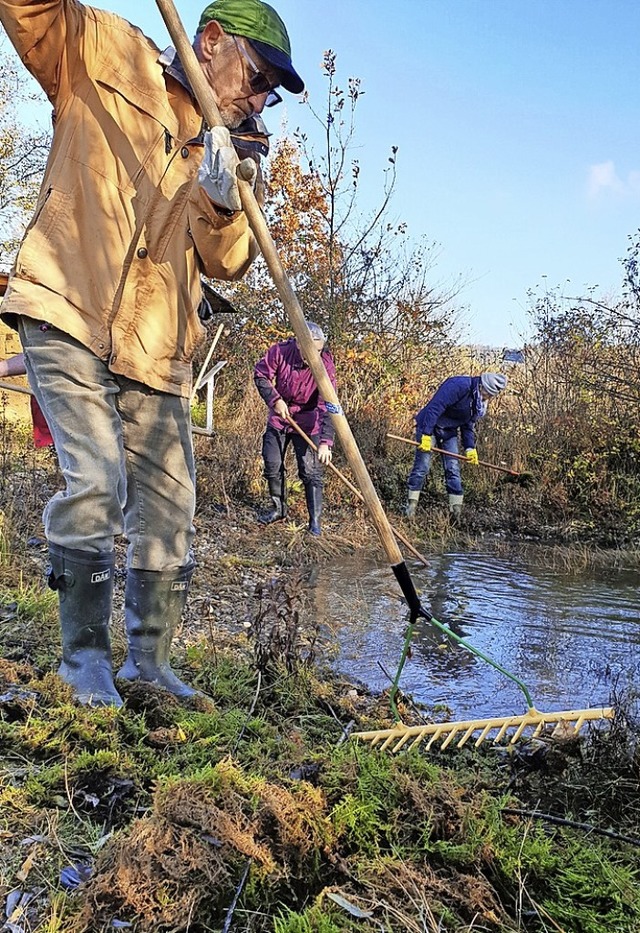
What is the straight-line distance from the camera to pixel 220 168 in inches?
94.3

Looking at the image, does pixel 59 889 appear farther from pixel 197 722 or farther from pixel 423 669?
pixel 423 669

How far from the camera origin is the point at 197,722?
252 cm

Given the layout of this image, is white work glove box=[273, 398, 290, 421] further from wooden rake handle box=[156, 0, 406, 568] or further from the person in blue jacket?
wooden rake handle box=[156, 0, 406, 568]

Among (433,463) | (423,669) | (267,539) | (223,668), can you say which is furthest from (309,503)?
(223,668)

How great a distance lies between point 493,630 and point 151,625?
3.07 metres

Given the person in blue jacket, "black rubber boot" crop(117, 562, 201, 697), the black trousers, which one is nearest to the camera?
"black rubber boot" crop(117, 562, 201, 697)

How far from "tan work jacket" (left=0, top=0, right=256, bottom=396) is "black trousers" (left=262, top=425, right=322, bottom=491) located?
5.44 m

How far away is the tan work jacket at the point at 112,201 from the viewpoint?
2.45 m

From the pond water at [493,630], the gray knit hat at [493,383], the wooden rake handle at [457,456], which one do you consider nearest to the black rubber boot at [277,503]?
the pond water at [493,630]

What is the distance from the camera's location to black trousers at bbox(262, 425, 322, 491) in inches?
320

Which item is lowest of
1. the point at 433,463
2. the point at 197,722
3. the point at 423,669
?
the point at 423,669

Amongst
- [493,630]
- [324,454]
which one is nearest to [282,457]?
[324,454]

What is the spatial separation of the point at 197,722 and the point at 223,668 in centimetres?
75

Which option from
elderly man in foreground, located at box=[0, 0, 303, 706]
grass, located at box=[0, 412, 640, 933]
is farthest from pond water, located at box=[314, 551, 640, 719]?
elderly man in foreground, located at box=[0, 0, 303, 706]
